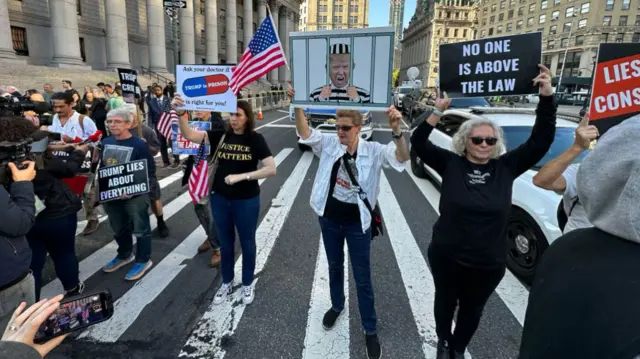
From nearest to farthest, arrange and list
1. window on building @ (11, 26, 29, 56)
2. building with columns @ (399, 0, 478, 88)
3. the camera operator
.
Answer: the camera operator, window on building @ (11, 26, 29, 56), building with columns @ (399, 0, 478, 88)

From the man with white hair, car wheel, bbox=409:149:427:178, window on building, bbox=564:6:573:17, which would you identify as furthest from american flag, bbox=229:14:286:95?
window on building, bbox=564:6:573:17

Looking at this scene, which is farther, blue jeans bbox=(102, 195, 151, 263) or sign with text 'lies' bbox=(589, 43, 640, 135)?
blue jeans bbox=(102, 195, 151, 263)

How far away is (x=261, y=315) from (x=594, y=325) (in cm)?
287

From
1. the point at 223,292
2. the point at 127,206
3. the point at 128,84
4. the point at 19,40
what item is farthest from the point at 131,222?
the point at 19,40

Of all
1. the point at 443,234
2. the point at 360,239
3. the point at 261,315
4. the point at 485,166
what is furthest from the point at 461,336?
the point at 261,315

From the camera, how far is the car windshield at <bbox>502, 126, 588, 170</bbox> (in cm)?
449

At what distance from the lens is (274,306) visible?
3.49 meters

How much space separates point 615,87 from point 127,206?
475cm

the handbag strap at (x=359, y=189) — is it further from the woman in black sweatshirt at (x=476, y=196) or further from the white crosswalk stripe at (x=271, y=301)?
the white crosswalk stripe at (x=271, y=301)

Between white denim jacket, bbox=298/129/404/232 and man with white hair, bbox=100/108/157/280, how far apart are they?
227 centimetres

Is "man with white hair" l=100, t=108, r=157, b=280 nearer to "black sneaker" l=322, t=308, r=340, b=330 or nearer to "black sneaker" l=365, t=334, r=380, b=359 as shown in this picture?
"black sneaker" l=322, t=308, r=340, b=330

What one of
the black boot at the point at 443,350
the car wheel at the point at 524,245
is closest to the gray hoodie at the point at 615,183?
the black boot at the point at 443,350

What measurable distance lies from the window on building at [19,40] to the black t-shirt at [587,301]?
31670 mm

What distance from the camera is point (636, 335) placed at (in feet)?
2.97
